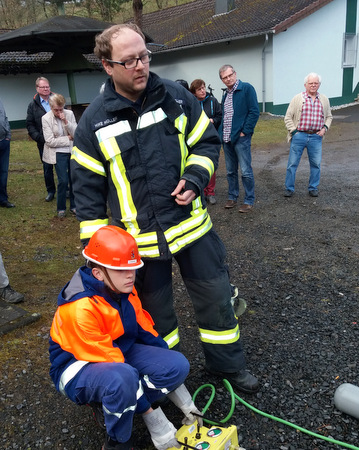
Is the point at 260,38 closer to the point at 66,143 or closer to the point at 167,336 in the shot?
the point at 66,143

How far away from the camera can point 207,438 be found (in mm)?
2311

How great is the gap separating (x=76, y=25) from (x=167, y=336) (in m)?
10.1

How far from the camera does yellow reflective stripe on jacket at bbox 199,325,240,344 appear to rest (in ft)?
9.48

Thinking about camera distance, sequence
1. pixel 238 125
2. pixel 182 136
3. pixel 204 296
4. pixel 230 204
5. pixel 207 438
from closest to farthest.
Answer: pixel 207 438 → pixel 182 136 → pixel 204 296 → pixel 238 125 → pixel 230 204

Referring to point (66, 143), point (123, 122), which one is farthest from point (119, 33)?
point (66, 143)

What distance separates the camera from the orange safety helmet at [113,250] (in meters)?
2.27

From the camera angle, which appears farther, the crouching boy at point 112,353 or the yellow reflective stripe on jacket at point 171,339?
the yellow reflective stripe on jacket at point 171,339

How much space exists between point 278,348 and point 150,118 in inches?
79.8

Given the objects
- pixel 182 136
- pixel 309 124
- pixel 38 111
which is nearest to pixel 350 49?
pixel 309 124

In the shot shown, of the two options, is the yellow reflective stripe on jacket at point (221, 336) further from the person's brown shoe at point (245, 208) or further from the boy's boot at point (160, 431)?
the person's brown shoe at point (245, 208)

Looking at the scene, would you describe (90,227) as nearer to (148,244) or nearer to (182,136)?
(148,244)

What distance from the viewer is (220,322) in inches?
113

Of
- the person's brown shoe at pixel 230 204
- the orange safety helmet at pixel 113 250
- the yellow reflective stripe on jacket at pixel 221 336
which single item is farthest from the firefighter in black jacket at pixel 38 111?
the orange safety helmet at pixel 113 250

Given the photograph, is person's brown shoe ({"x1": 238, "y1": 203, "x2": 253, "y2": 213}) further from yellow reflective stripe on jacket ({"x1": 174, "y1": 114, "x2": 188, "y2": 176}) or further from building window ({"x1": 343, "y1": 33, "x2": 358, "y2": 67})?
building window ({"x1": 343, "y1": 33, "x2": 358, "y2": 67})
